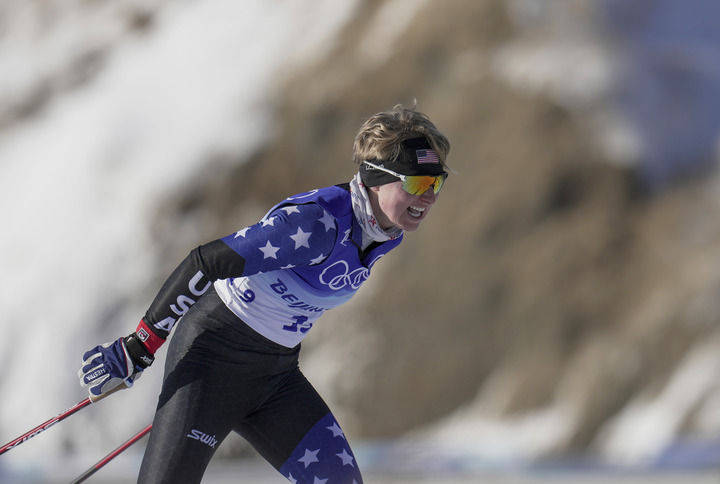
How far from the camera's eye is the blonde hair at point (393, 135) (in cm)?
325

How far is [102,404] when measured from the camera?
34.2 feet

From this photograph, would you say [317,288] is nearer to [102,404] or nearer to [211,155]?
Result: [102,404]

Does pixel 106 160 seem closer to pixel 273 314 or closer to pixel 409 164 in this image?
pixel 273 314

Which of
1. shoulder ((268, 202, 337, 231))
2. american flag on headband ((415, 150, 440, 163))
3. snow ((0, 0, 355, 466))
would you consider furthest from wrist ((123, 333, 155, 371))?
snow ((0, 0, 355, 466))

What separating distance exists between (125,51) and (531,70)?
5945mm

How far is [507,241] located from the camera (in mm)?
10789

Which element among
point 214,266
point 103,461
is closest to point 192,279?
point 214,266

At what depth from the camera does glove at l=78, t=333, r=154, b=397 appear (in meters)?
3.07

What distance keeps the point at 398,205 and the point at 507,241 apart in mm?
7741

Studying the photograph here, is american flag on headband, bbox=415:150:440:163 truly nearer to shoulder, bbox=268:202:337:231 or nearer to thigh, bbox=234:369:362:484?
shoulder, bbox=268:202:337:231

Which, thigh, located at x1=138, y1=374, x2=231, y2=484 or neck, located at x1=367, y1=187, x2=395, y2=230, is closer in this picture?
thigh, located at x1=138, y1=374, x2=231, y2=484

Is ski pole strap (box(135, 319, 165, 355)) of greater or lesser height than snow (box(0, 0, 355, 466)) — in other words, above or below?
below

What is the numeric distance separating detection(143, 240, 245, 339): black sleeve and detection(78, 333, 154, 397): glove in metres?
0.10

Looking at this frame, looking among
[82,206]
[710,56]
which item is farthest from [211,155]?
[710,56]
